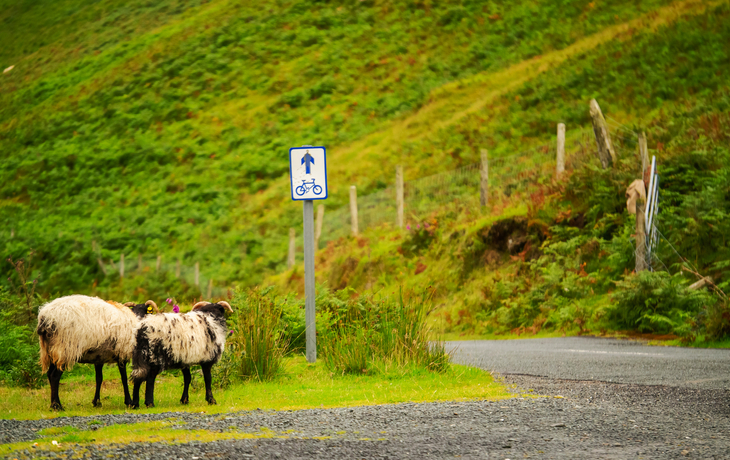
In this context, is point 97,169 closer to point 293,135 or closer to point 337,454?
point 293,135

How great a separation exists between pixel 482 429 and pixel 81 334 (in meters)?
4.08

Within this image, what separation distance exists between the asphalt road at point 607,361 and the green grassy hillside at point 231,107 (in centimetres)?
1725

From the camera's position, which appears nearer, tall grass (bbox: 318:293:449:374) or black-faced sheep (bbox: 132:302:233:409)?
black-faced sheep (bbox: 132:302:233:409)

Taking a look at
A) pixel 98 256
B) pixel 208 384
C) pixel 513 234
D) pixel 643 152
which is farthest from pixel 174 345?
pixel 98 256

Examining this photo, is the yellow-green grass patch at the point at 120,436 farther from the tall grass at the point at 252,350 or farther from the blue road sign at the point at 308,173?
the blue road sign at the point at 308,173

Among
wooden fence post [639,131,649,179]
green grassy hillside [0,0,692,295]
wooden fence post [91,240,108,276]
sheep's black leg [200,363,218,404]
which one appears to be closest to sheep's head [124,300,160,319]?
sheep's black leg [200,363,218,404]

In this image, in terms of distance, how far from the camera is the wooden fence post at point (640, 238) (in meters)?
14.9

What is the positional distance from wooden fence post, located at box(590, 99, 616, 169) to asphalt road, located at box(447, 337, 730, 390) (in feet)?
20.4

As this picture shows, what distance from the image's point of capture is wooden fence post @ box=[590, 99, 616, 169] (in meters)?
18.1

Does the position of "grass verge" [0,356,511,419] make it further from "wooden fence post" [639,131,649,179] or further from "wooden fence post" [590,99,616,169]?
"wooden fence post" [590,99,616,169]

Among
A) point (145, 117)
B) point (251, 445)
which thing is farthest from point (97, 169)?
point (251, 445)

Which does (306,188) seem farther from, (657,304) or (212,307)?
(657,304)

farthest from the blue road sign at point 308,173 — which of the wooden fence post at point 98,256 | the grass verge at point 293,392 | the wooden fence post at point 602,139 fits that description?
the wooden fence post at point 98,256

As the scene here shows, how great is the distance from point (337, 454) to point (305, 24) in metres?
51.5
